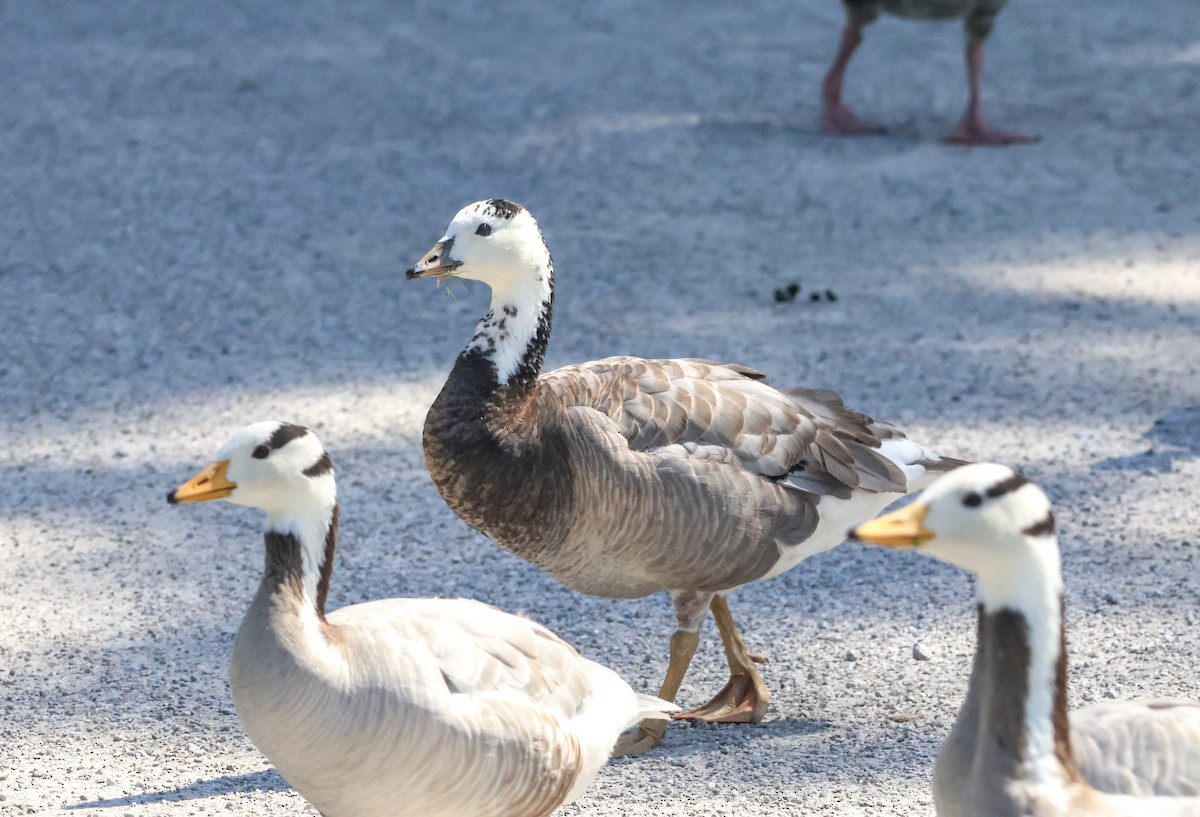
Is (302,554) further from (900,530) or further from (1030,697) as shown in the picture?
(1030,697)

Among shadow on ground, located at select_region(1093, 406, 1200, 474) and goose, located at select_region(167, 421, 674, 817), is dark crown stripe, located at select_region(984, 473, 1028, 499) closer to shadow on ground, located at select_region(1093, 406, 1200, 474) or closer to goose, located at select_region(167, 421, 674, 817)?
goose, located at select_region(167, 421, 674, 817)

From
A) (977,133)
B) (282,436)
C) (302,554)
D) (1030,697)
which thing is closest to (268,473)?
Answer: (282,436)

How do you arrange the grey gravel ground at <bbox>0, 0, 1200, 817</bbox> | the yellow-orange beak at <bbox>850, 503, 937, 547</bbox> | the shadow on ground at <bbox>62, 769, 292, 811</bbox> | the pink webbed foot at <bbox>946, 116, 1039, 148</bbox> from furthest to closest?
the pink webbed foot at <bbox>946, 116, 1039, 148</bbox>, the grey gravel ground at <bbox>0, 0, 1200, 817</bbox>, the shadow on ground at <bbox>62, 769, 292, 811</bbox>, the yellow-orange beak at <bbox>850, 503, 937, 547</bbox>

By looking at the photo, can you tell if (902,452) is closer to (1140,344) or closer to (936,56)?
(1140,344)

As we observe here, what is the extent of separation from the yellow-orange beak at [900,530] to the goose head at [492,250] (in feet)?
5.57

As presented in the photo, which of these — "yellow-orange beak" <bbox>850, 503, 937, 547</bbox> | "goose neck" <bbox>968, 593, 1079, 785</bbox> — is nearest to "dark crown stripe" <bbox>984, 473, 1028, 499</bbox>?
"yellow-orange beak" <bbox>850, 503, 937, 547</bbox>

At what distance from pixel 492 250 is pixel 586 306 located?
10.9ft

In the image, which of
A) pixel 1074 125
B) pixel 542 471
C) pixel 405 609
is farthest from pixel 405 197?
pixel 405 609

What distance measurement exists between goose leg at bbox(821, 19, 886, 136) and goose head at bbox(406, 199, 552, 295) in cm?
598

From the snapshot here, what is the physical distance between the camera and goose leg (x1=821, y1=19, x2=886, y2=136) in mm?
9898

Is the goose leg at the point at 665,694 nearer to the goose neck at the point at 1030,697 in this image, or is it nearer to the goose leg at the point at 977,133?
the goose neck at the point at 1030,697

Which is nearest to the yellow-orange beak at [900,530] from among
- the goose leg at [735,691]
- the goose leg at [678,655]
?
the goose leg at [678,655]

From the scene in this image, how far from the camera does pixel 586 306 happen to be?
24.8 ft

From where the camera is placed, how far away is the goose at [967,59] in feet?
31.7
